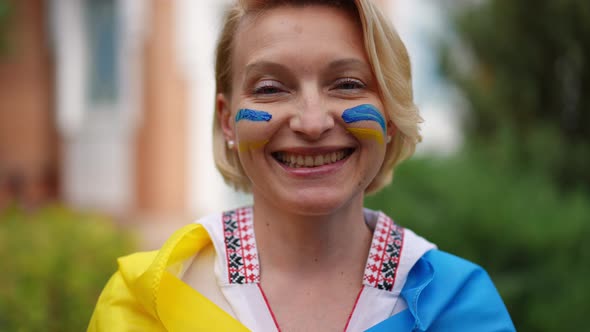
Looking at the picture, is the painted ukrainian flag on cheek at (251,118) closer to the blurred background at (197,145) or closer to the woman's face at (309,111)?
the woman's face at (309,111)

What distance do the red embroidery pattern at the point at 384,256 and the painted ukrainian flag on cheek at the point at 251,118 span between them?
476 millimetres

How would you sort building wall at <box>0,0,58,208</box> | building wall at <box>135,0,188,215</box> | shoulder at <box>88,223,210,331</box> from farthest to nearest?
1. building wall at <box>0,0,58,208</box>
2. building wall at <box>135,0,188,215</box>
3. shoulder at <box>88,223,210,331</box>

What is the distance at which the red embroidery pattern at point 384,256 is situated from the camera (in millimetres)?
1807

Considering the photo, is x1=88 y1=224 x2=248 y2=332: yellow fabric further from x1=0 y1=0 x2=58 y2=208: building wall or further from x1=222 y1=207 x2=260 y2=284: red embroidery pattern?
x1=0 y1=0 x2=58 y2=208: building wall

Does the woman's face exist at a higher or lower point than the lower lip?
higher

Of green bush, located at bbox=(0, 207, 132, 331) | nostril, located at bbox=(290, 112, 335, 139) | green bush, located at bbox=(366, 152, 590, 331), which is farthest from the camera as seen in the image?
green bush, located at bbox=(366, 152, 590, 331)

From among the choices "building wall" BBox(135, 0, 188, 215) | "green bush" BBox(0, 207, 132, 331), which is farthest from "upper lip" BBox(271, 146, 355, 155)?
"building wall" BBox(135, 0, 188, 215)

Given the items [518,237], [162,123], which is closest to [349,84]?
[518,237]

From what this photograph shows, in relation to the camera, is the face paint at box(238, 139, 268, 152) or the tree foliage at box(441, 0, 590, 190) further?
the tree foliage at box(441, 0, 590, 190)

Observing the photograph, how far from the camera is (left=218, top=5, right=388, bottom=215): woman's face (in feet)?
5.54

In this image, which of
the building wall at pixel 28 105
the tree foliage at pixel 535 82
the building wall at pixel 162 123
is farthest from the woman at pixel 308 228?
the building wall at pixel 28 105

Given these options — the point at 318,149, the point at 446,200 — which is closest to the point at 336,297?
the point at 318,149

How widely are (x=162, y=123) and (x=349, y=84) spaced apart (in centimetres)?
793

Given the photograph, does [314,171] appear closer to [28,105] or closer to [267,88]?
[267,88]
